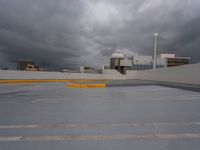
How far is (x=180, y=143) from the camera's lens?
2.95m

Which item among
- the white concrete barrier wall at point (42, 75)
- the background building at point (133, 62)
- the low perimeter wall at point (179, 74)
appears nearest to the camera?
the low perimeter wall at point (179, 74)

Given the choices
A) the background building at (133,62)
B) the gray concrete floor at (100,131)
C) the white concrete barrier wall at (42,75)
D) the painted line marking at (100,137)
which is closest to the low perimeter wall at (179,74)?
the white concrete barrier wall at (42,75)

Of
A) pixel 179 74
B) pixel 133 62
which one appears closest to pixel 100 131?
pixel 179 74

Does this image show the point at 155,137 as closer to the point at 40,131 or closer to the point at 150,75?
the point at 40,131

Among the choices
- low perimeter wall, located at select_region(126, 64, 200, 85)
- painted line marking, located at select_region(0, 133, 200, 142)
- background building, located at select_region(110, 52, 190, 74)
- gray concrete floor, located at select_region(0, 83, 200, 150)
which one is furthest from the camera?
background building, located at select_region(110, 52, 190, 74)

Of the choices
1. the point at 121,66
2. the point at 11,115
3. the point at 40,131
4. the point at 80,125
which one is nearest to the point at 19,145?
the point at 40,131

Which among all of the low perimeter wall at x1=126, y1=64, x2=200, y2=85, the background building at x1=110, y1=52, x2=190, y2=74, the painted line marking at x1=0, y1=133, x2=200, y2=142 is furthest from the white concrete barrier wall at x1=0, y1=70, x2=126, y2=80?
the painted line marking at x1=0, y1=133, x2=200, y2=142

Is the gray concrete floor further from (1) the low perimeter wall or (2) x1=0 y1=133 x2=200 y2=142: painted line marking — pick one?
(1) the low perimeter wall

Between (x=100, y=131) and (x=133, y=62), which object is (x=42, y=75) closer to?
(x=100, y=131)

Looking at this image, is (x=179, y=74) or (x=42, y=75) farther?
(x=42, y=75)

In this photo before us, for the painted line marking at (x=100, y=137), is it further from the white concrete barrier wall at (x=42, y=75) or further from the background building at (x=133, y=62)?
the background building at (x=133, y=62)

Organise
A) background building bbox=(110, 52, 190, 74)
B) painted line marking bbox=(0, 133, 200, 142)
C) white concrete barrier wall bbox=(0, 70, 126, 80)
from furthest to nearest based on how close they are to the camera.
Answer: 1. background building bbox=(110, 52, 190, 74)
2. white concrete barrier wall bbox=(0, 70, 126, 80)
3. painted line marking bbox=(0, 133, 200, 142)

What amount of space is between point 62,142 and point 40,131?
0.85 metres

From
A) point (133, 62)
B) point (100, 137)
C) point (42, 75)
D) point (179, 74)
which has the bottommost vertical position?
point (100, 137)
